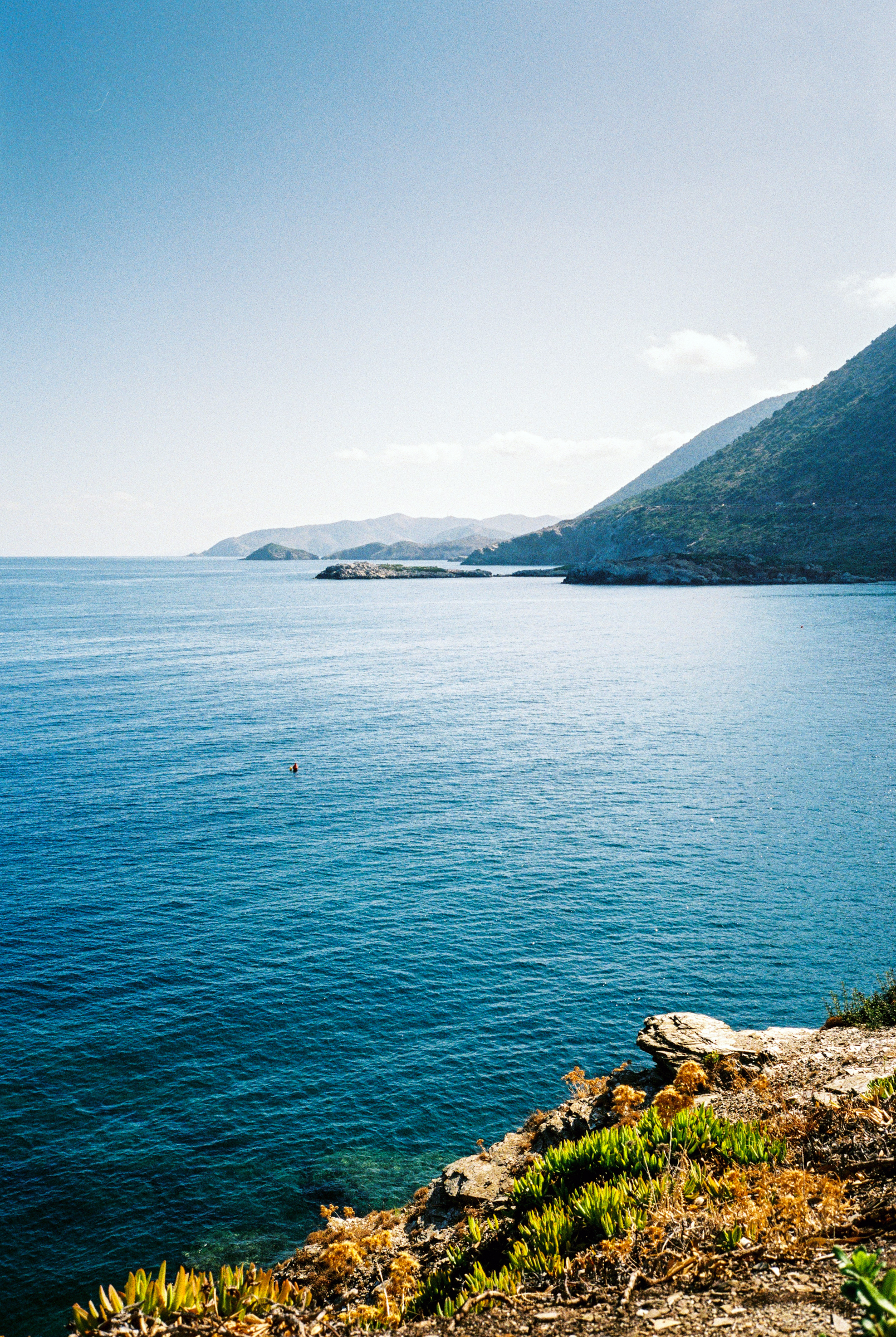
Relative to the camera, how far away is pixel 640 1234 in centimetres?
1209

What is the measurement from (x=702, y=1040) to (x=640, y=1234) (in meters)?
12.3

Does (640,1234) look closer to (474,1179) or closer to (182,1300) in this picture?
(182,1300)

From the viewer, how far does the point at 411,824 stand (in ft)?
167

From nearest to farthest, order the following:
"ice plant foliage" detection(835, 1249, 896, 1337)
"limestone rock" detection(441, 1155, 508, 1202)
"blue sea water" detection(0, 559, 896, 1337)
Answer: "ice plant foliage" detection(835, 1249, 896, 1337) → "limestone rock" detection(441, 1155, 508, 1202) → "blue sea water" detection(0, 559, 896, 1337)

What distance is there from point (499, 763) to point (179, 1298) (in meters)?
52.7

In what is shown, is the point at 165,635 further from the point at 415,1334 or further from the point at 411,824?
the point at 415,1334

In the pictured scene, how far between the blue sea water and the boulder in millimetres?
5963

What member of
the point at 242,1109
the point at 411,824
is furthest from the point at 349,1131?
the point at 411,824

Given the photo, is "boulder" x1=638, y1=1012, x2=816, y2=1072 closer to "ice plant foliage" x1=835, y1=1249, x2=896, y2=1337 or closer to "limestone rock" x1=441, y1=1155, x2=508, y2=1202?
"limestone rock" x1=441, y1=1155, x2=508, y2=1202

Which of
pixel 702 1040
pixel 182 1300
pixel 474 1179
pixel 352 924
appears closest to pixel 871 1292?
pixel 182 1300

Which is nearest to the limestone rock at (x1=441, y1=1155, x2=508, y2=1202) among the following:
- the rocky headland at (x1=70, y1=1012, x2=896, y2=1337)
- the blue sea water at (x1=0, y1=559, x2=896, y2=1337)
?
the rocky headland at (x1=70, y1=1012, x2=896, y2=1337)

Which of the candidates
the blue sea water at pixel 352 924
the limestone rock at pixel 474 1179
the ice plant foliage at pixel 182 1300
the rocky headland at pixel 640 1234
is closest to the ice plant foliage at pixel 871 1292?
the rocky headland at pixel 640 1234

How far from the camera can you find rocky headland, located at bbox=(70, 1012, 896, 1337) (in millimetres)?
10609

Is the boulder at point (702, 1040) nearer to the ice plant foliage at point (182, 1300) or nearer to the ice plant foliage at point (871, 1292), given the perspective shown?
the ice plant foliage at point (182, 1300)
